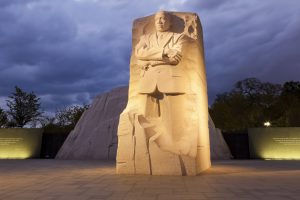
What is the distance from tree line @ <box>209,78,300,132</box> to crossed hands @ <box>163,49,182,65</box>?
28183 millimetres

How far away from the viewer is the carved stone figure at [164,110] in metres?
8.52

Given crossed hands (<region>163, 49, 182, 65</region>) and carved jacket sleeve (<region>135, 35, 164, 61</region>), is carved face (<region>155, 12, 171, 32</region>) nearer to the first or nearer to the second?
carved jacket sleeve (<region>135, 35, 164, 61</region>)

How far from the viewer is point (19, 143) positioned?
21062 mm

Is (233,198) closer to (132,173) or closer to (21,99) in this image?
(132,173)

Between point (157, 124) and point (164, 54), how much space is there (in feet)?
6.62

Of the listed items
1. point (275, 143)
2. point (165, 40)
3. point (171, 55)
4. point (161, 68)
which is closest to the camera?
point (171, 55)

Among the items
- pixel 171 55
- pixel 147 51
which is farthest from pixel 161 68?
pixel 147 51

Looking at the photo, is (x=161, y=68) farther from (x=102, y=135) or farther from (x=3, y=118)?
(x=3, y=118)

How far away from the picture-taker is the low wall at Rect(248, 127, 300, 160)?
19094mm

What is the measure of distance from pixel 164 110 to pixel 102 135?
11.0 m

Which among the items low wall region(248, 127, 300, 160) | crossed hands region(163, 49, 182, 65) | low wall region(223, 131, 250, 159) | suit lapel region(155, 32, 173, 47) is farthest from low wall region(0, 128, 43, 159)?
crossed hands region(163, 49, 182, 65)

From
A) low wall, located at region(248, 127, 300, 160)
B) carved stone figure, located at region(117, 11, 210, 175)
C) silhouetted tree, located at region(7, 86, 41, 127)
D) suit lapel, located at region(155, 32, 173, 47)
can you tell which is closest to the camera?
carved stone figure, located at region(117, 11, 210, 175)

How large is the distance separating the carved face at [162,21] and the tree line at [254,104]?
27939 millimetres

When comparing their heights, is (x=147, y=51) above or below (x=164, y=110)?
above
